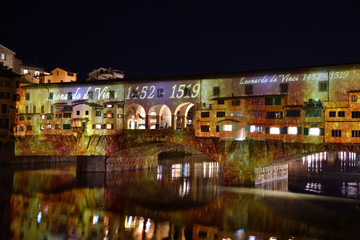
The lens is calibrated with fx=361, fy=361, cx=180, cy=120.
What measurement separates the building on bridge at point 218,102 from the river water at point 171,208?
23.7 feet

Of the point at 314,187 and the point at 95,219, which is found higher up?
the point at 314,187

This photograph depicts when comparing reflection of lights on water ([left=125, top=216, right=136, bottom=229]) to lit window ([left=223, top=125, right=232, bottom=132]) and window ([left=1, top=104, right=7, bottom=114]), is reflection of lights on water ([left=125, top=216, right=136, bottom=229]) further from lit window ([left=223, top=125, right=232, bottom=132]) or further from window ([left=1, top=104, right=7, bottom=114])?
window ([left=1, top=104, right=7, bottom=114])

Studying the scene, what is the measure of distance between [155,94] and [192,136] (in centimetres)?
823

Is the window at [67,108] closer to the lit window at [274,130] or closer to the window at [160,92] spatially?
the window at [160,92]

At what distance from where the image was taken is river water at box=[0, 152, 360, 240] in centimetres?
2633

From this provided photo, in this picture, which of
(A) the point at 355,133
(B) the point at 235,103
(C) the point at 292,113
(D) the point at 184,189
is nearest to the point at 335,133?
(A) the point at 355,133

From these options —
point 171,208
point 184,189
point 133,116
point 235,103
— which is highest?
point 235,103

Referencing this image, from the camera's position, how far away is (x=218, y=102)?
45.1m

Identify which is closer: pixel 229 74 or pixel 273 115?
pixel 273 115

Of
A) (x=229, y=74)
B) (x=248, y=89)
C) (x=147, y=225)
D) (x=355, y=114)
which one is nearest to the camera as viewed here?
(x=147, y=225)

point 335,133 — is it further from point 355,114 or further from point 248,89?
A: point 248,89

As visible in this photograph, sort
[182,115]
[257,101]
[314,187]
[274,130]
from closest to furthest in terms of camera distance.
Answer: [274,130] < [257,101] < [314,187] < [182,115]

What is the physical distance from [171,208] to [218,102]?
16206mm

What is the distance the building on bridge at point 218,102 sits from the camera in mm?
39312
